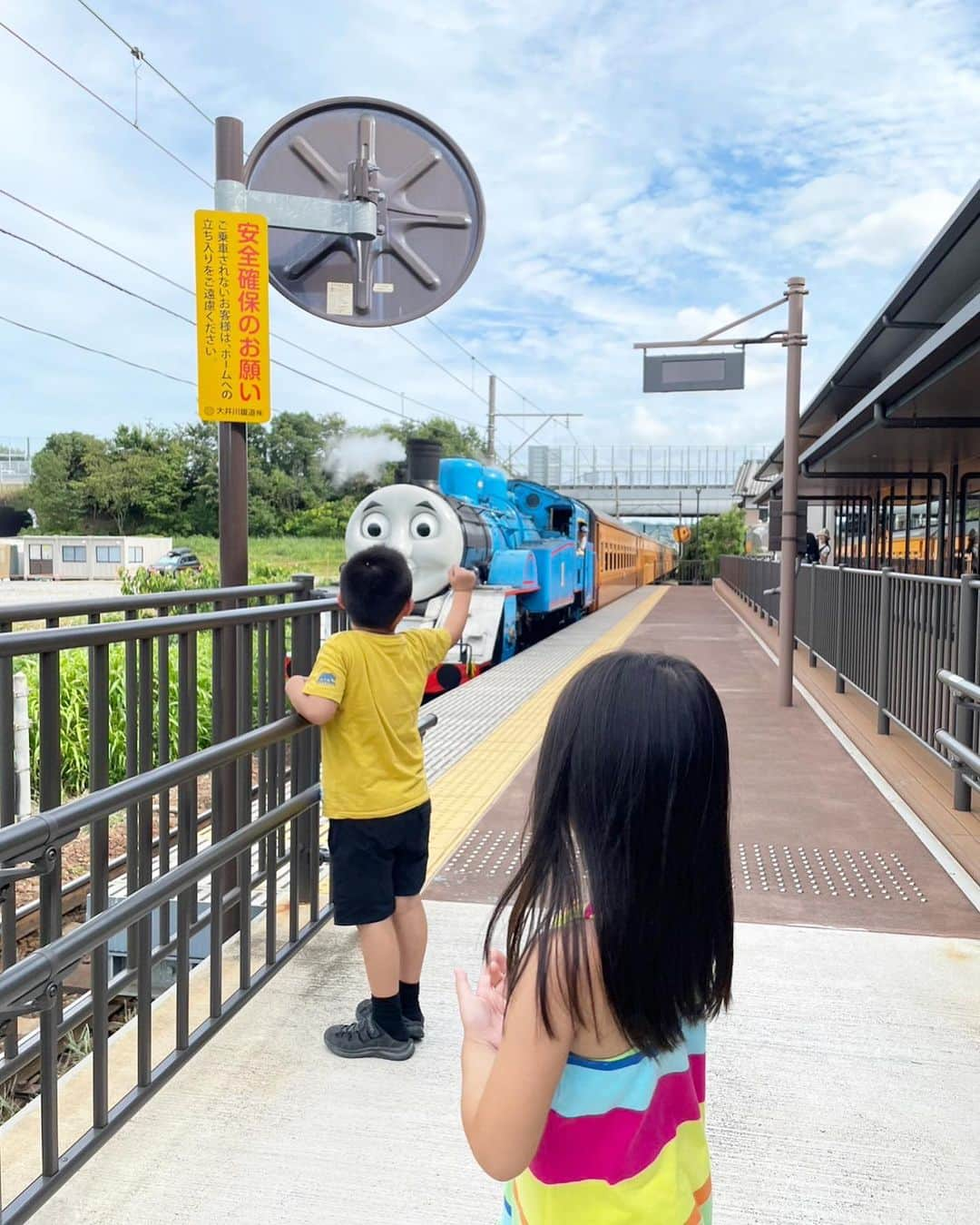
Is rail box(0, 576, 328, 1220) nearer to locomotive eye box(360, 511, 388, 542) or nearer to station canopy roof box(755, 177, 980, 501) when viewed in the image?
station canopy roof box(755, 177, 980, 501)

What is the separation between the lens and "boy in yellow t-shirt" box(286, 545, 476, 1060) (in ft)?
8.90

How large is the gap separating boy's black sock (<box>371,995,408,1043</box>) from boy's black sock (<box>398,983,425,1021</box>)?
0.30 ft

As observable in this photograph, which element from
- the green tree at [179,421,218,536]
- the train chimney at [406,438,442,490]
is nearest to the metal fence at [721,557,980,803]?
the train chimney at [406,438,442,490]

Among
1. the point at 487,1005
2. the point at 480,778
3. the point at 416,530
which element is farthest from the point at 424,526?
the point at 487,1005

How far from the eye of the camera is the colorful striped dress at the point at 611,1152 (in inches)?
46.9

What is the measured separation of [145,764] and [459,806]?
9.74 feet

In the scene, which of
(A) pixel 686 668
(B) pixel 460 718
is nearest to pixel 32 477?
(B) pixel 460 718

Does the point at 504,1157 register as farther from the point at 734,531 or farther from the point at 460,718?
the point at 734,531

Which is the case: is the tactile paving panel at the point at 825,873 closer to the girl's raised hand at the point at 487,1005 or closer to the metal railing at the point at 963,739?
the metal railing at the point at 963,739

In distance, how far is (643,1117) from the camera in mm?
1212

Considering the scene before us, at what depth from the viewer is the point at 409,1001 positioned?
2.86 meters

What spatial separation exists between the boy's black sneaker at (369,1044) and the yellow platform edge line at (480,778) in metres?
1.36

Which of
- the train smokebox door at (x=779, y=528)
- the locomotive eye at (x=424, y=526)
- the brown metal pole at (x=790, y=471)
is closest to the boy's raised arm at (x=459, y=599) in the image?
the brown metal pole at (x=790, y=471)

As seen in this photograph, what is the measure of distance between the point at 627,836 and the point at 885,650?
644 cm
